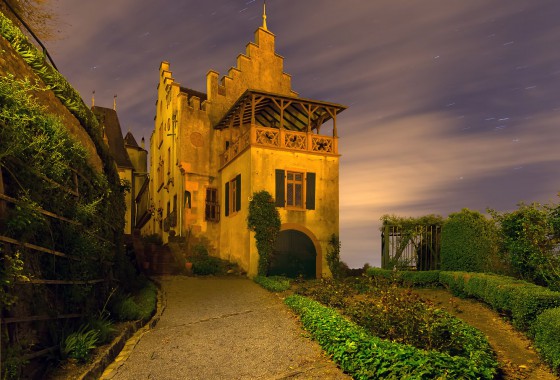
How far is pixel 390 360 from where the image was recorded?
21.8 feet

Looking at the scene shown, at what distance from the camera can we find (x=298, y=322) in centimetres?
1124

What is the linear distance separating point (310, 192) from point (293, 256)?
3.15 metres

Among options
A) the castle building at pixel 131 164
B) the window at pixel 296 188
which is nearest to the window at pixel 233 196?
the window at pixel 296 188

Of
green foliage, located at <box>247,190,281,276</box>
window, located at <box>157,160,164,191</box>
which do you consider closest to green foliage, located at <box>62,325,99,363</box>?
green foliage, located at <box>247,190,281,276</box>

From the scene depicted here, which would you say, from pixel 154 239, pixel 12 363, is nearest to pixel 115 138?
pixel 154 239

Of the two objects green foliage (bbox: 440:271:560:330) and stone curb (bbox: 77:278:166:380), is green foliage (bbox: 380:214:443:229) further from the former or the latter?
stone curb (bbox: 77:278:166:380)

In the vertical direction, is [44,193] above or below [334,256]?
above

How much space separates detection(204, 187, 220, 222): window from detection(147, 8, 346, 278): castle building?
0.18 feet

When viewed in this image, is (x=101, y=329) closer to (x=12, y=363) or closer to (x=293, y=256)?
(x=12, y=363)

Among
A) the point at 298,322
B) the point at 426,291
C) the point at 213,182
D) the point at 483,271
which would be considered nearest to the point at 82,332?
the point at 298,322

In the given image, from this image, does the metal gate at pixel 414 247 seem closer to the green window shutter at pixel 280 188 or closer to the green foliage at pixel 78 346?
the green window shutter at pixel 280 188

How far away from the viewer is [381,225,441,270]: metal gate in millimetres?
17672

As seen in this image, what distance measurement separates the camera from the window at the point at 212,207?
79.7 ft

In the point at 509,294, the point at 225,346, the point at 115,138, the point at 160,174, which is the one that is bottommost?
the point at 225,346
